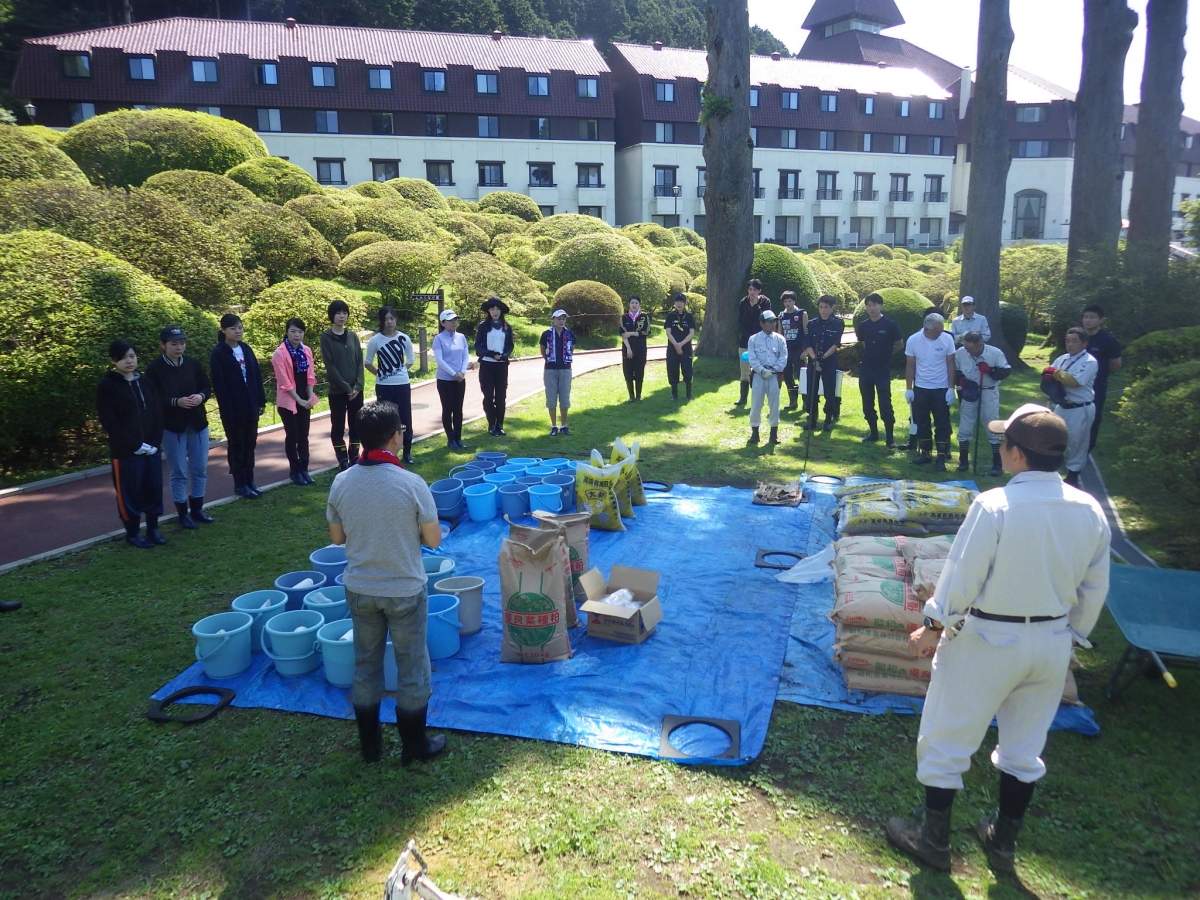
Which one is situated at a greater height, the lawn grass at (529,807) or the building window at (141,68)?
the building window at (141,68)

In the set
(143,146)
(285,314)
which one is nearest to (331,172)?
(143,146)

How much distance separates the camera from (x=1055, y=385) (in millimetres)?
8305

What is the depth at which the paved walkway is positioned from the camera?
23.5ft

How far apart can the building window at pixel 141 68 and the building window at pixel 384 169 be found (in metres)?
10.2

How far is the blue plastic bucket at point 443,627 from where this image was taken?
5059mm

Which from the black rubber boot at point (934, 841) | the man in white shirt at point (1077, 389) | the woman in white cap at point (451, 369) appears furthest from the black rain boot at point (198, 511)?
the man in white shirt at point (1077, 389)

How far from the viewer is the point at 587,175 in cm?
4328

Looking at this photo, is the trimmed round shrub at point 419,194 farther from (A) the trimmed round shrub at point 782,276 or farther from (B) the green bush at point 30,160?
(A) the trimmed round shrub at point 782,276

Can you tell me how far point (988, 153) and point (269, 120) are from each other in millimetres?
34548

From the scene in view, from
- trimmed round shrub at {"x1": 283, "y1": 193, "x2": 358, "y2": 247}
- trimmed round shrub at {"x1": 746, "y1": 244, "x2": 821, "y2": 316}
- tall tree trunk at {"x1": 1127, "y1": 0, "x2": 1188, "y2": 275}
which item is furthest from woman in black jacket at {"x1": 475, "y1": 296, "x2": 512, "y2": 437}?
tall tree trunk at {"x1": 1127, "y1": 0, "x2": 1188, "y2": 275}

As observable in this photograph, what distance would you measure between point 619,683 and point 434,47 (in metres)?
43.6

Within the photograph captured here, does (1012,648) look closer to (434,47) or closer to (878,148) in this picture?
(434,47)

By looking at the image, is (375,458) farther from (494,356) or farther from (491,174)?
(491,174)

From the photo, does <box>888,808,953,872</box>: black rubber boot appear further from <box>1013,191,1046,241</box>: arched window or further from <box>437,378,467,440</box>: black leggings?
<box>1013,191,1046,241</box>: arched window
